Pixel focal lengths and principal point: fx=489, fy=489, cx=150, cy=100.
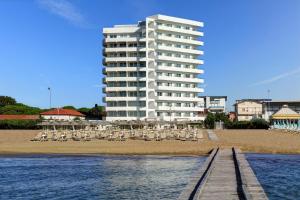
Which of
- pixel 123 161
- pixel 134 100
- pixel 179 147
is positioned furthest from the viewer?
pixel 134 100

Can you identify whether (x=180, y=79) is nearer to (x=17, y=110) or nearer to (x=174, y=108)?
(x=174, y=108)

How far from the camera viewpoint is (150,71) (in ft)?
359

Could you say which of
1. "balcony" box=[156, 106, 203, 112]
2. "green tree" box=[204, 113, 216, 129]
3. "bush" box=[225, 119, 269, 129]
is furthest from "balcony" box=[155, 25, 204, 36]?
Answer: "bush" box=[225, 119, 269, 129]

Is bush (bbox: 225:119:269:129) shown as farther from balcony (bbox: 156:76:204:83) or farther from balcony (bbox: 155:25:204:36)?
balcony (bbox: 155:25:204:36)

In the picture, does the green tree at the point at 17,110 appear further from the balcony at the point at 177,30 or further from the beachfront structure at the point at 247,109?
the beachfront structure at the point at 247,109

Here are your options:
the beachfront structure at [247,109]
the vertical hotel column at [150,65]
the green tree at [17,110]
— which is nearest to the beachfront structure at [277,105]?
the beachfront structure at [247,109]

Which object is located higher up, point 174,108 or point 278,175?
point 174,108

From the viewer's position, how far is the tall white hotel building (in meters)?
109

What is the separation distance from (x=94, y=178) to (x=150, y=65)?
279 feet

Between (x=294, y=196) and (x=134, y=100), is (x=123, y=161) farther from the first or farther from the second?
(x=134, y=100)

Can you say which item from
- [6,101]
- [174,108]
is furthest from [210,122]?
[6,101]

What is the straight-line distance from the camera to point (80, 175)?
27.1 m

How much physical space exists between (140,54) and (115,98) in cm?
1146

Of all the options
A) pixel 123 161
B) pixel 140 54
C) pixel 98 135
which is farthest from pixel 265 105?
pixel 123 161
